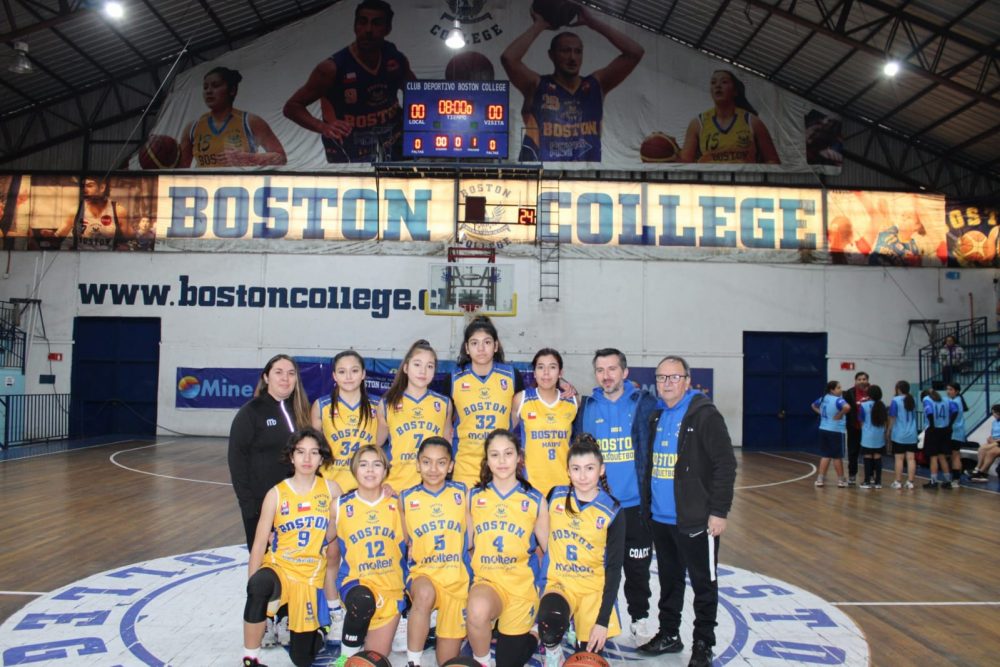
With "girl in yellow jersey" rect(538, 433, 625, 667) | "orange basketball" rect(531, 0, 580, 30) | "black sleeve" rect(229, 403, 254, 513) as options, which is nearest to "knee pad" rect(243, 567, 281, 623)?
"black sleeve" rect(229, 403, 254, 513)

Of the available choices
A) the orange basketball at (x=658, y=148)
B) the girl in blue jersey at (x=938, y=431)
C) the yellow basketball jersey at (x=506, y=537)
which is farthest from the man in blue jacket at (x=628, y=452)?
the orange basketball at (x=658, y=148)

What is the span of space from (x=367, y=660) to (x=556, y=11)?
19.2m

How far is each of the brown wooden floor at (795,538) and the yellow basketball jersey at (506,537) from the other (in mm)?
2224

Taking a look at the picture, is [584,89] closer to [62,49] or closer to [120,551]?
[62,49]

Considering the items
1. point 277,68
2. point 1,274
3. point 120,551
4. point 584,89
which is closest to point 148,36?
point 277,68

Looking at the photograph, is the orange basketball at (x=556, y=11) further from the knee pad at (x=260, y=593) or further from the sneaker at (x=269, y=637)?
the knee pad at (x=260, y=593)

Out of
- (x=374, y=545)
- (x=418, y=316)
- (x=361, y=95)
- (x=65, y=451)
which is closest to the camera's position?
(x=374, y=545)

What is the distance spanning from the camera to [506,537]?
159 inches

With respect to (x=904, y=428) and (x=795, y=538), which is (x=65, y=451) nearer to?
(x=795, y=538)

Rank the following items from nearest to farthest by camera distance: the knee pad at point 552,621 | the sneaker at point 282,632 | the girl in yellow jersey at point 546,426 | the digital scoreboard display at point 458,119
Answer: the knee pad at point 552,621
the sneaker at point 282,632
the girl in yellow jersey at point 546,426
the digital scoreboard display at point 458,119

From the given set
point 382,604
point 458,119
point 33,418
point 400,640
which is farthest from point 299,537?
point 33,418

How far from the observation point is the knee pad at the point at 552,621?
3.64 m

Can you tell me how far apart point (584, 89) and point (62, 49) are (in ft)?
42.9

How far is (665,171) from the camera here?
19.1 metres
